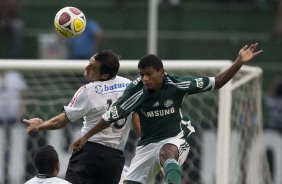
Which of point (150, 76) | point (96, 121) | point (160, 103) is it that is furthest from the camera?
point (96, 121)

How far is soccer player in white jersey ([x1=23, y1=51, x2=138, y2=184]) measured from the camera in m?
9.48

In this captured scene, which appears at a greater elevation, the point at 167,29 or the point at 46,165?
the point at 167,29

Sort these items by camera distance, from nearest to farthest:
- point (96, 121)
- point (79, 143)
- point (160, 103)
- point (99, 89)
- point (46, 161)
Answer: point (46, 161) < point (160, 103) < point (79, 143) < point (99, 89) < point (96, 121)

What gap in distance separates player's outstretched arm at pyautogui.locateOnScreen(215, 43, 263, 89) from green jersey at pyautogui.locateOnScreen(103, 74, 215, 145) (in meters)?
0.06

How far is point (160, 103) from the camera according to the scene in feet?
30.4

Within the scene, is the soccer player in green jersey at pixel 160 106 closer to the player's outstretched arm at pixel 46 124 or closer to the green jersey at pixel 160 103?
the green jersey at pixel 160 103

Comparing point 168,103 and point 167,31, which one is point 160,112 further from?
point 167,31

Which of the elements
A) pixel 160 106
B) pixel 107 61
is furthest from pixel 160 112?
pixel 107 61

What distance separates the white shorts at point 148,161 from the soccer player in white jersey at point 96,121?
15cm

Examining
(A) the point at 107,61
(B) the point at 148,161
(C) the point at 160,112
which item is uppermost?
(A) the point at 107,61

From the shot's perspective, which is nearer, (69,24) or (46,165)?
(46,165)

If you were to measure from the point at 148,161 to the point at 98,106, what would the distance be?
0.60 metres

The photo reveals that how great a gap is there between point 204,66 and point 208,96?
169cm

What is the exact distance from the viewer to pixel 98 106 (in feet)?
31.3
